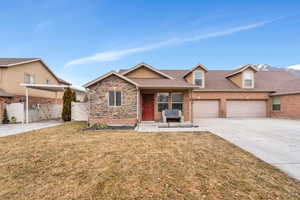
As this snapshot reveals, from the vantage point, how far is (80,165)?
3.85 meters

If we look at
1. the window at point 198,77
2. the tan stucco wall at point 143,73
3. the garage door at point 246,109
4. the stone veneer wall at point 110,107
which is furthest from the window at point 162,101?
the garage door at point 246,109

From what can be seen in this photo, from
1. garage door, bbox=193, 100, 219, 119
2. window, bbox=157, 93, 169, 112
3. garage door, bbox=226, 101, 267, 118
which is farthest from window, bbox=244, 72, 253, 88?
window, bbox=157, 93, 169, 112

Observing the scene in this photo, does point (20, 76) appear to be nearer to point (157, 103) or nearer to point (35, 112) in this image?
point (35, 112)

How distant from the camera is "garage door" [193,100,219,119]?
49.5 feet

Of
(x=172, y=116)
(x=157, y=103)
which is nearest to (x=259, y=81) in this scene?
(x=172, y=116)

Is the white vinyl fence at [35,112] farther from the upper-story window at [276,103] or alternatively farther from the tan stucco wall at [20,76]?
the upper-story window at [276,103]

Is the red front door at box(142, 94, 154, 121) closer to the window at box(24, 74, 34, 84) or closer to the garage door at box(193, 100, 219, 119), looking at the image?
the garage door at box(193, 100, 219, 119)

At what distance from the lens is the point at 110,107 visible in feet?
33.6

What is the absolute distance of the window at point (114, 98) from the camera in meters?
10.2

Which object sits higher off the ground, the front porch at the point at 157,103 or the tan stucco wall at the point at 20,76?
the tan stucco wall at the point at 20,76

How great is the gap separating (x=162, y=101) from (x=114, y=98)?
430cm

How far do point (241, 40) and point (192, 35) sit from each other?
8147mm

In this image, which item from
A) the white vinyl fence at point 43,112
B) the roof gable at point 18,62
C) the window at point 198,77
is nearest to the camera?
the roof gable at point 18,62

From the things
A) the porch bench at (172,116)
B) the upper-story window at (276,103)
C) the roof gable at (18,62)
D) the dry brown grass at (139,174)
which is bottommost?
the dry brown grass at (139,174)
